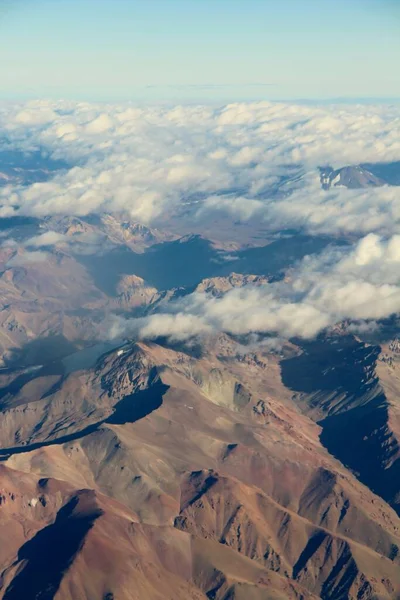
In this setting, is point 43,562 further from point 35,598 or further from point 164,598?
point 164,598

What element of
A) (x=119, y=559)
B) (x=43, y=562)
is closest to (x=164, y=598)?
(x=119, y=559)

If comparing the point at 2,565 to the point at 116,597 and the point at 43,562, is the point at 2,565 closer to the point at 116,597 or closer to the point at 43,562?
the point at 43,562

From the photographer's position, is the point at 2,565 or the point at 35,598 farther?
the point at 2,565

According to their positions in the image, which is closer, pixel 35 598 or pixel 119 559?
pixel 35 598

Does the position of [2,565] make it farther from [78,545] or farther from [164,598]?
[164,598]

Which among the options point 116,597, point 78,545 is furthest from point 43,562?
point 116,597
